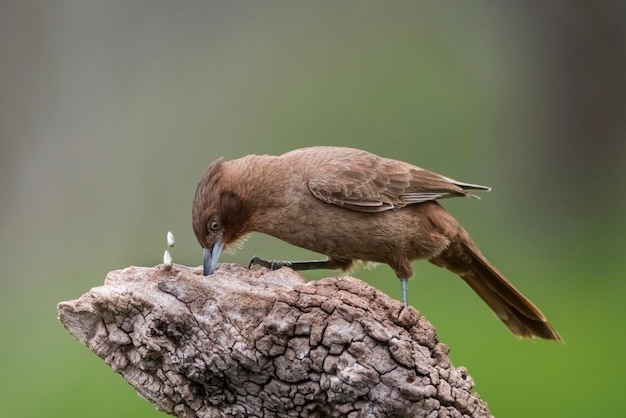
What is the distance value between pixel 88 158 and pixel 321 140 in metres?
2.13

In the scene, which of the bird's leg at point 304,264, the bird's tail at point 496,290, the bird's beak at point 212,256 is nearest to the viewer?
the bird's beak at point 212,256

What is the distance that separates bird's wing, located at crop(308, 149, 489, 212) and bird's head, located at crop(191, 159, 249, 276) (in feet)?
1.53

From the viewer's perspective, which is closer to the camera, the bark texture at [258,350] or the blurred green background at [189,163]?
the bark texture at [258,350]

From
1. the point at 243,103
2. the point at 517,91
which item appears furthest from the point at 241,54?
the point at 517,91

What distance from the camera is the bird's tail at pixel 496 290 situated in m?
5.60

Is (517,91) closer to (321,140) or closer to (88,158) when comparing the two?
(321,140)

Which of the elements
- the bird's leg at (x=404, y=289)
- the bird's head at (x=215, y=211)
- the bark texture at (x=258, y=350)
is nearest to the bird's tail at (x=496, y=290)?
the bird's leg at (x=404, y=289)

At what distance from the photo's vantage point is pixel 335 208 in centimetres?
527

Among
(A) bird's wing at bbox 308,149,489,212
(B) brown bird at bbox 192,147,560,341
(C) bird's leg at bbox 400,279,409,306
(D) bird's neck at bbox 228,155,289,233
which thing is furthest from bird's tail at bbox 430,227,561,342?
(D) bird's neck at bbox 228,155,289,233

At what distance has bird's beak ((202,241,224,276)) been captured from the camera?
4.58 metres

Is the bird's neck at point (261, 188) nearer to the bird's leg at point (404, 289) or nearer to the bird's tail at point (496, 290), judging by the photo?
the bird's leg at point (404, 289)

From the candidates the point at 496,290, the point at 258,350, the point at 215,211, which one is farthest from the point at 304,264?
the point at 258,350

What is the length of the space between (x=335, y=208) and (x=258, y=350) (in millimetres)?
1610

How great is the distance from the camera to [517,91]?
1027 centimetres
